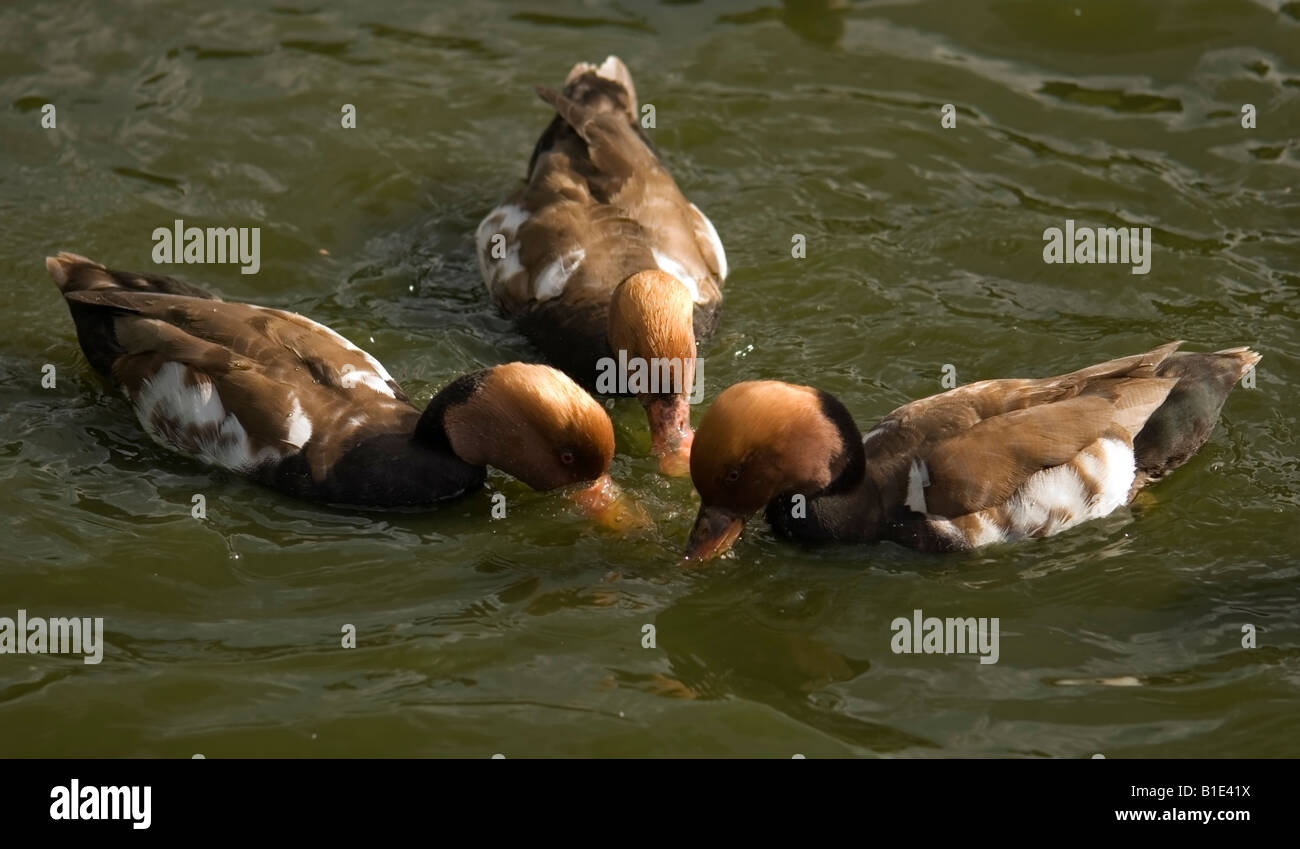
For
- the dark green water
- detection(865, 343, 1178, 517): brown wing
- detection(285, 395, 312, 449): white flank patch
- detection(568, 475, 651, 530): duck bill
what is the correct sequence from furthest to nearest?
detection(285, 395, 312, 449): white flank patch, detection(568, 475, 651, 530): duck bill, detection(865, 343, 1178, 517): brown wing, the dark green water

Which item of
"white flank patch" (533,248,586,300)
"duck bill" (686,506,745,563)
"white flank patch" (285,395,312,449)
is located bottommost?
"duck bill" (686,506,745,563)

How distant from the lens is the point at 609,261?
877 centimetres

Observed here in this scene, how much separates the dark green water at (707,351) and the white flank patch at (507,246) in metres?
0.20

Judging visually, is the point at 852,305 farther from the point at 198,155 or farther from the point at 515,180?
the point at 198,155

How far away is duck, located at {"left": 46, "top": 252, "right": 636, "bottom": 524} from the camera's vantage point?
727 cm

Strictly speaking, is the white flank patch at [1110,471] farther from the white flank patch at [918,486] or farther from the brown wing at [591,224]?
the brown wing at [591,224]

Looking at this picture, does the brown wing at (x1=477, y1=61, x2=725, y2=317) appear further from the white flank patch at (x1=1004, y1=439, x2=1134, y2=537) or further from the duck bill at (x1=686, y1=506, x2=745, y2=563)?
the white flank patch at (x1=1004, y1=439, x2=1134, y2=537)

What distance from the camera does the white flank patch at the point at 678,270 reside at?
8727mm

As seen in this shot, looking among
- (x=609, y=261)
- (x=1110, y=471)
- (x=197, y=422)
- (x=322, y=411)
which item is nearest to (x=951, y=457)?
(x=1110, y=471)

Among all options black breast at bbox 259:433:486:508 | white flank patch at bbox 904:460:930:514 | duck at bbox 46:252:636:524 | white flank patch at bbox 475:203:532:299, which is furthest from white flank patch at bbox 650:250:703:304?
white flank patch at bbox 904:460:930:514

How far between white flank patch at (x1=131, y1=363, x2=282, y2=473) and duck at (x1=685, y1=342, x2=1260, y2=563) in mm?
2356

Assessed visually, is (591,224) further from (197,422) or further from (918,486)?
(918,486)

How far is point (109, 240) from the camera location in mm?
9664

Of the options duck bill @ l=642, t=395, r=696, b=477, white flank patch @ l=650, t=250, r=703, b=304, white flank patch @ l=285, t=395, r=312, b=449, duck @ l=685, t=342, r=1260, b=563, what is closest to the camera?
duck @ l=685, t=342, r=1260, b=563
